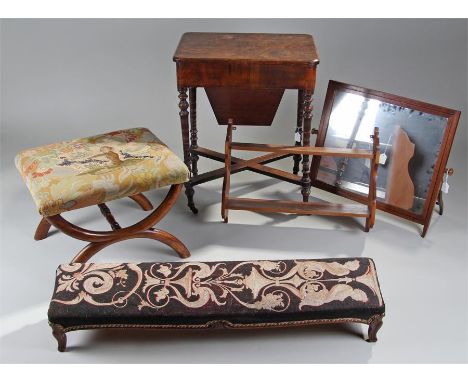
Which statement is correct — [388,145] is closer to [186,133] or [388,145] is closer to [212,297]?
[186,133]

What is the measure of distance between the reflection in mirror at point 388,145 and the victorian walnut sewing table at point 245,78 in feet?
0.61

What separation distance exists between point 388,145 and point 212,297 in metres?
1.22

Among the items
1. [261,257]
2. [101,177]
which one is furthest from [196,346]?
[101,177]

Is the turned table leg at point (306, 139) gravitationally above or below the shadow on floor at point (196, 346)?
above

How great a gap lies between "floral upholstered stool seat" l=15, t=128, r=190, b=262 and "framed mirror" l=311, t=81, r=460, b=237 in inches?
34.5

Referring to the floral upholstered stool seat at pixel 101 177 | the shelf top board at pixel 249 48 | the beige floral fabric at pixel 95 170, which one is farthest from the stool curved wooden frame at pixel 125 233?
the shelf top board at pixel 249 48

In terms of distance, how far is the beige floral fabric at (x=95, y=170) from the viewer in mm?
2496

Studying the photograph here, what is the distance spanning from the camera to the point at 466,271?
2771mm

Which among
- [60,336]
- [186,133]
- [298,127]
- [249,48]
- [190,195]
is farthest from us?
[298,127]

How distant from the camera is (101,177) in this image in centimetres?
255

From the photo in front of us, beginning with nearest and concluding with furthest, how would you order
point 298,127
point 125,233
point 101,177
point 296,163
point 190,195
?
point 101,177 → point 125,233 → point 190,195 → point 298,127 → point 296,163

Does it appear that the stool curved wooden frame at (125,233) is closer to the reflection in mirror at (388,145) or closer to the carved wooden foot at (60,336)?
the carved wooden foot at (60,336)

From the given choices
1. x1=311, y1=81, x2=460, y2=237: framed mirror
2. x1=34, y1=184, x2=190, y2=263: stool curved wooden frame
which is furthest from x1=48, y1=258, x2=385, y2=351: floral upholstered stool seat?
x1=311, y1=81, x2=460, y2=237: framed mirror

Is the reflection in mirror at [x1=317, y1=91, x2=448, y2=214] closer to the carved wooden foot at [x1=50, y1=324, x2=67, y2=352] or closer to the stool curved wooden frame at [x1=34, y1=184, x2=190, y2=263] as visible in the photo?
the stool curved wooden frame at [x1=34, y1=184, x2=190, y2=263]
